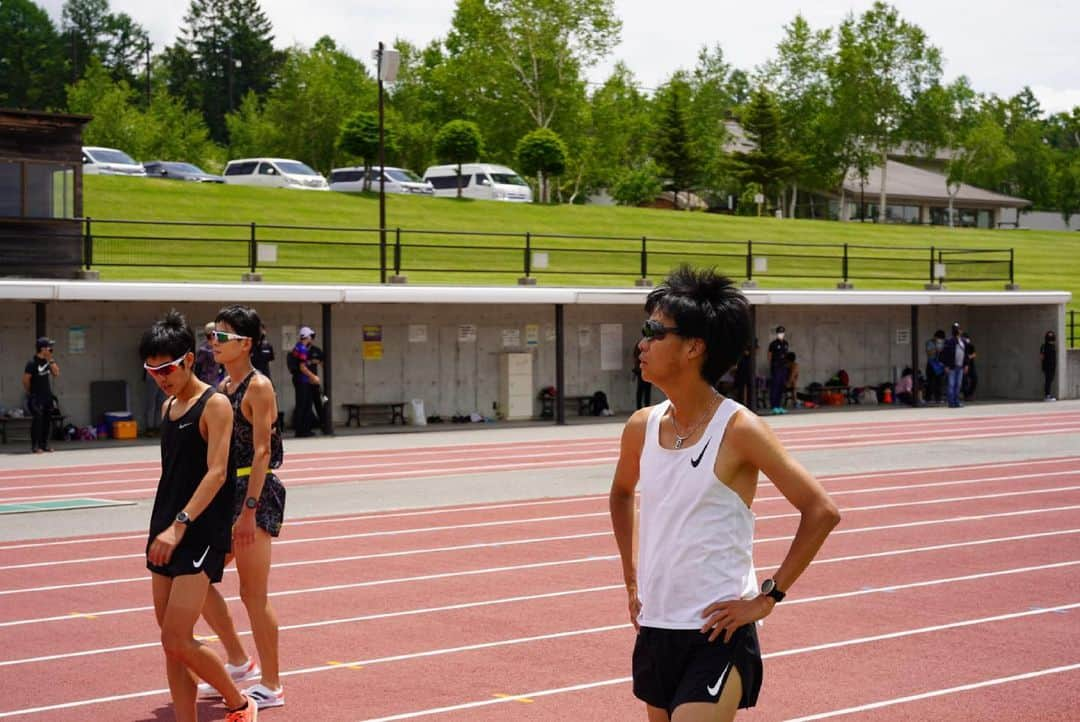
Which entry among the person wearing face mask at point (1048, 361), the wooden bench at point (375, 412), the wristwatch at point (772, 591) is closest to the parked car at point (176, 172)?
the wooden bench at point (375, 412)

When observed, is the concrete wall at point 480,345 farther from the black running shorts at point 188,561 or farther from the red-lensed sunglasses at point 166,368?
the black running shorts at point 188,561

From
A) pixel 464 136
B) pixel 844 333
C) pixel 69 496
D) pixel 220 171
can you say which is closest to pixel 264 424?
pixel 69 496

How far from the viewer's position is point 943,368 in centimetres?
3447

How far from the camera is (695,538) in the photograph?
4.32 m

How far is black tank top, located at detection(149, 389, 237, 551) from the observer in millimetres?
Answer: 6234

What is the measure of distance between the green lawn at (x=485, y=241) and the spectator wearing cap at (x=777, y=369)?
2664 millimetres

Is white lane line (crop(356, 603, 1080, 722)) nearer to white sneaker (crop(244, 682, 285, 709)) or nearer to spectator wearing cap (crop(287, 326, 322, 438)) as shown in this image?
white sneaker (crop(244, 682, 285, 709))

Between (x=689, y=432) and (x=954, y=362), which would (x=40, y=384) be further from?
(x=954, y=362)

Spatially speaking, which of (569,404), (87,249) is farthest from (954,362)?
(87,249)

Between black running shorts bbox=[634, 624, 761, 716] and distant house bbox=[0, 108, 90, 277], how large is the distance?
22747 millimetres

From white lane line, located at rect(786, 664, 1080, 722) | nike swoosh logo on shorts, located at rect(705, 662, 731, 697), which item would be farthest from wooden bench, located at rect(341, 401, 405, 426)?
nike swoosh logo on shorts, located at rect(705, 662, 731, 697)

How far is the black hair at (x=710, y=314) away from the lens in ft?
14.4

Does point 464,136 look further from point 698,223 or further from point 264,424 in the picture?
point 264,424

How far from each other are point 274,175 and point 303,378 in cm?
3455
